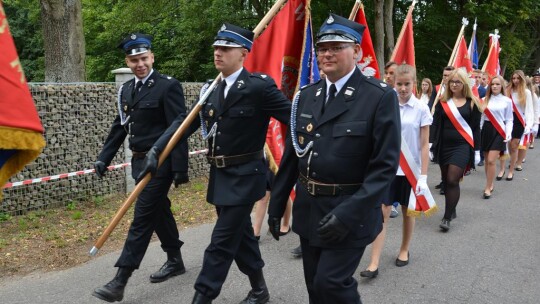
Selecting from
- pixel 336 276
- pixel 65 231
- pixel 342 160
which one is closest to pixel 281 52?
pixel 342 160

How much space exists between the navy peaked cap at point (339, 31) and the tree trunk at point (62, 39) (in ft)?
23.0

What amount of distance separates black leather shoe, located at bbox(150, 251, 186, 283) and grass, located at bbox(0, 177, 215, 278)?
1.06 metres

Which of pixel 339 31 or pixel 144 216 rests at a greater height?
pixel 339 31

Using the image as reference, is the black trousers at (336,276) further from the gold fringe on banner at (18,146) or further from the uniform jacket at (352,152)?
the gold fringe on banner at (18,146)

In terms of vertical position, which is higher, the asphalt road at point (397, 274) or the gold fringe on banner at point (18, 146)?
the gold fringe on banner at point (18, 146)

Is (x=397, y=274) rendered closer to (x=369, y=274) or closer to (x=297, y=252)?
(x=369, y=274)

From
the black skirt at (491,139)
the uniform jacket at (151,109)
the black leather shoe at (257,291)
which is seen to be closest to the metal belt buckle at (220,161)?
the uniform jacket at (151,109)

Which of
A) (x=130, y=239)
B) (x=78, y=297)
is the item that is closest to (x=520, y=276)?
(x=130, y=239)

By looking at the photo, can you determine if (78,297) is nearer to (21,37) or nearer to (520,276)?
(520,276)

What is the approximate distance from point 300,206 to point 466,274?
250 cm

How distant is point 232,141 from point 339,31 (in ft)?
4.16

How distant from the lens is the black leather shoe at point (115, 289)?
3.97 metres

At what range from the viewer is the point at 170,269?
470cm

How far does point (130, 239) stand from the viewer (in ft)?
13.8
